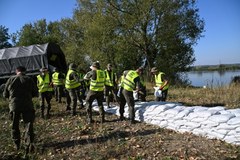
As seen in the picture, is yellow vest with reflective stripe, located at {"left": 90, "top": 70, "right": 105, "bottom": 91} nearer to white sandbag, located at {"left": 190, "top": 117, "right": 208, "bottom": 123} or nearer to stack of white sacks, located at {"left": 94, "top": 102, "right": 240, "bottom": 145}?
stack of white sacks, located at {"left": 94, "top": 102, "right": 240, "bottom": 145}

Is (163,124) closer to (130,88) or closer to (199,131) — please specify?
(199,131)

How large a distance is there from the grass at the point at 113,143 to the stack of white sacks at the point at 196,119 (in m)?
0.20

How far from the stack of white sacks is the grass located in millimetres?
197

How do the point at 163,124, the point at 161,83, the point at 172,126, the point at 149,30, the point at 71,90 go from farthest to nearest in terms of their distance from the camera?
the point at 149,30 → the point at 161,83 → the point at 71,90 → the point at 163,124 → the point at 172,126

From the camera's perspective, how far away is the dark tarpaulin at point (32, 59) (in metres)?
17.1

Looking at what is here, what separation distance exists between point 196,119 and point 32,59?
12581 millimetres

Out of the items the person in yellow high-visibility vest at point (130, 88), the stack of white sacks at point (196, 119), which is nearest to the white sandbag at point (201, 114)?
the stack of white sacks at point (196, 119)

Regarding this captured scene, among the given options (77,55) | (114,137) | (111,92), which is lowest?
(114,137)

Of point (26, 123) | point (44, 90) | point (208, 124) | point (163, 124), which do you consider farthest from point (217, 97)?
point (26, 123)

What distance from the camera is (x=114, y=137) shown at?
297 inches

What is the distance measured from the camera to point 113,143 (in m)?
7.05

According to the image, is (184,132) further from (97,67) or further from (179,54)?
(179,54)

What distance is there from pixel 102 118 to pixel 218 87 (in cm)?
729

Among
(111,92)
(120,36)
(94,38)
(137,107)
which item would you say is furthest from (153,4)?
(137,107)
